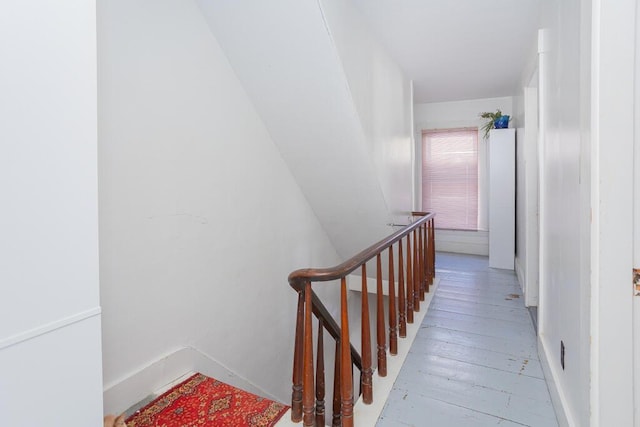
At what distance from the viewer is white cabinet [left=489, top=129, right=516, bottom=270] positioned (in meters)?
4.19

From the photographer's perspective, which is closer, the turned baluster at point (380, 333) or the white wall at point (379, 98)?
the turned baluster at point (380, 333)

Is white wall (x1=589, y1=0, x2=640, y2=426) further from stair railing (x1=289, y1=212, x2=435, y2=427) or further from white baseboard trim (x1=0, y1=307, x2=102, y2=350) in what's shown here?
white baseboard trim (x1=0, y1=307, x2=102, y2=350)

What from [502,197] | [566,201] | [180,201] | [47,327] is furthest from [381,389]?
[502,197]

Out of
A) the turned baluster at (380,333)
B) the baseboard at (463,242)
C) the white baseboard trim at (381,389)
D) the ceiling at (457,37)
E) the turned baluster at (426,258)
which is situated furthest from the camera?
the baseboard at (463,242)

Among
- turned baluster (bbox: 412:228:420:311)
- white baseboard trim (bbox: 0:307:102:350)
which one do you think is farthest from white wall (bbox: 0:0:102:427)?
turned baluster (bbox: 412:228:420:311)

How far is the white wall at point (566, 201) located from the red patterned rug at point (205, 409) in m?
1.15

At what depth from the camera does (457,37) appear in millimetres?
2906

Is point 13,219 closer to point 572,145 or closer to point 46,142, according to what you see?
point 46,142

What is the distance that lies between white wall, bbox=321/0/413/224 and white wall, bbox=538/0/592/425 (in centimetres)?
107

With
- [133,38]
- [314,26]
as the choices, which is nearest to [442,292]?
[314,26]

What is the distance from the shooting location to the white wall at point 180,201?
52.0 inches

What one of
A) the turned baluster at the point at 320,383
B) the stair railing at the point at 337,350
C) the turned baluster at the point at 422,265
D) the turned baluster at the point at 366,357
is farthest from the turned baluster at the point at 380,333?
the turned baluster at the point at 422,265

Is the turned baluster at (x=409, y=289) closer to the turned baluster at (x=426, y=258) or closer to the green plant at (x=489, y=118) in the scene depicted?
the turned baluster at (x=426, y=258)

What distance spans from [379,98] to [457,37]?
90cm
